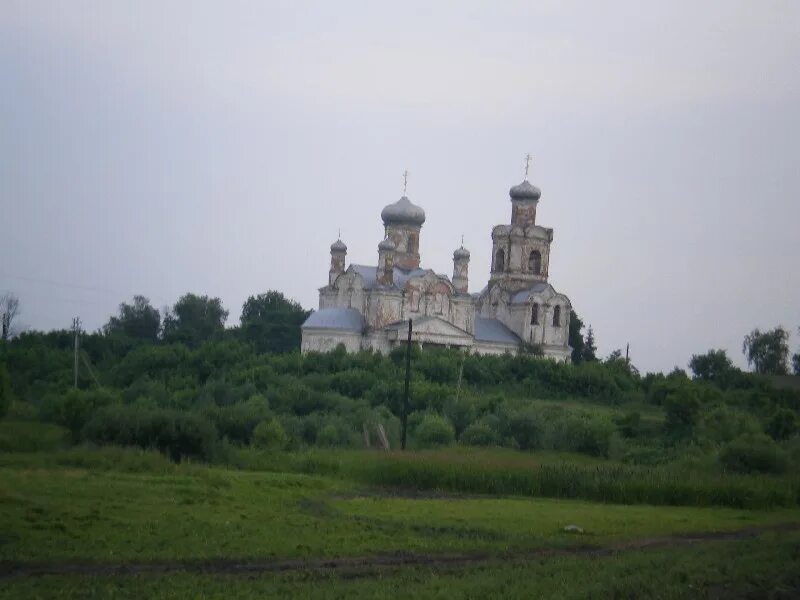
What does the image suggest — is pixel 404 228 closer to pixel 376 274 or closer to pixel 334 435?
pixel 376 274

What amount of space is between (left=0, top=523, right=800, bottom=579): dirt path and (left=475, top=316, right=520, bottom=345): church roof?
41685 mm

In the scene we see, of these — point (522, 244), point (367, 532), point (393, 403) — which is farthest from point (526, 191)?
point (367, 532)

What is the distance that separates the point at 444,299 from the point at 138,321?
2362 cm

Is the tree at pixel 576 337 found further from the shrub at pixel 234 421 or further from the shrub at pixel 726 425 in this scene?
the shrub at pixel 234 421

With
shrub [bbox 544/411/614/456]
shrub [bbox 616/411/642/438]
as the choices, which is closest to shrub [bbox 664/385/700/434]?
shrub [bbox 616/411/642/438]

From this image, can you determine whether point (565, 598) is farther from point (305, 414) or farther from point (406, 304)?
point (406, 304)

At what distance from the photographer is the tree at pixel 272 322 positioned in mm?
69125

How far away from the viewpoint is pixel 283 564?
15.0m

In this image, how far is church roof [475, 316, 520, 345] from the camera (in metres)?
59.5

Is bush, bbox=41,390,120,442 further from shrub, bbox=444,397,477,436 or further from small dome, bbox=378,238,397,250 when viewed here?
small dome, bbox=378,238,397,250

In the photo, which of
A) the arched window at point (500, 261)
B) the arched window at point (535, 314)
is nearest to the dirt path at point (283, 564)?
the arched window at point (535, 314)

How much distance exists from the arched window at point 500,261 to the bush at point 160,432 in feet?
111

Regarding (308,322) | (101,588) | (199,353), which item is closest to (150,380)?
(199,353)

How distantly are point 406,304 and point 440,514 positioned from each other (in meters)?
36.2
